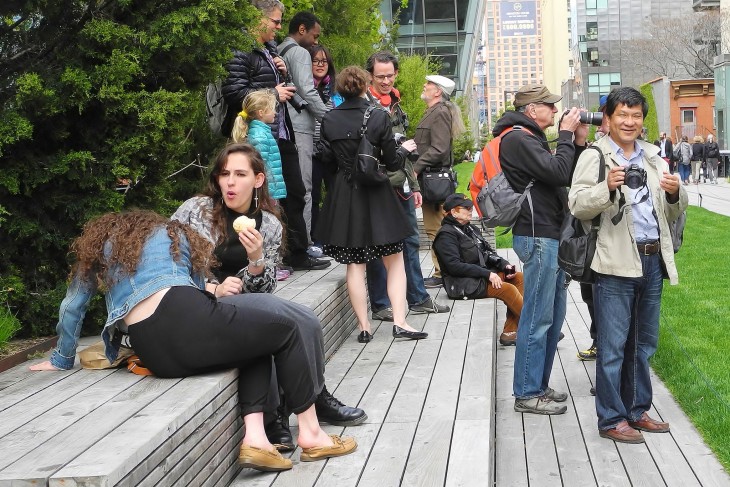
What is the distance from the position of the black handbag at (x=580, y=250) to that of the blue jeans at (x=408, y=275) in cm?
255

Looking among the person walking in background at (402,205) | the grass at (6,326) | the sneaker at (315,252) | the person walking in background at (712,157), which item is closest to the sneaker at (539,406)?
the person walking in background at (402,205)

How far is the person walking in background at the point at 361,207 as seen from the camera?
721cm

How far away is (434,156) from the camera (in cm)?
990

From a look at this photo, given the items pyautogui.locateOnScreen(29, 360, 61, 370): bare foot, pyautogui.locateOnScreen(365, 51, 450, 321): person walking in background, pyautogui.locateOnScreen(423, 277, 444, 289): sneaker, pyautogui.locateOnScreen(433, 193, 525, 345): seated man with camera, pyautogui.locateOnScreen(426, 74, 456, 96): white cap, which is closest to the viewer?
pyautogui.locateOnScreen(29, 360, 61, 370): bare foot

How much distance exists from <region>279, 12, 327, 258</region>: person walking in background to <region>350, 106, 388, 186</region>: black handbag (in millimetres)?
1520

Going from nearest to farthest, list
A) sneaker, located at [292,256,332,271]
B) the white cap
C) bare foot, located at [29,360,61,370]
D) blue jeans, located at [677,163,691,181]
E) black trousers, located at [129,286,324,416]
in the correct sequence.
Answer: black trousers, located at [129,286,324,416], bare foot, located at [29,360,61,370], sneaker, located at [292,256,332,271], the white cap, blue jeans, located at [677,163,691,181]

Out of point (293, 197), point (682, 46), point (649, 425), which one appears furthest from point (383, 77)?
point (682, 46)

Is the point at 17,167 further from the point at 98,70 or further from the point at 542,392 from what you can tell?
the point at 542,392

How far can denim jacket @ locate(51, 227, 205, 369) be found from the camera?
446cm

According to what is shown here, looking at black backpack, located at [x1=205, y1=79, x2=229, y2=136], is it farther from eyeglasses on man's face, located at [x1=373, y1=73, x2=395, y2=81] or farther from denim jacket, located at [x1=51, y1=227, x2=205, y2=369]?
denim jacket, located at [x1=51, y1=227, x2=205, y2=369]

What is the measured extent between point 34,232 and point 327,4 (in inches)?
355

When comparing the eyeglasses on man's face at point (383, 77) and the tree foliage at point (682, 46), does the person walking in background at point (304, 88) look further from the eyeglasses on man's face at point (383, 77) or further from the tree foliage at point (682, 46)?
the tree foliage at point (682, 46)

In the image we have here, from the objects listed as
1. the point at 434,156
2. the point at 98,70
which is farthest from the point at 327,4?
the point at 98,70

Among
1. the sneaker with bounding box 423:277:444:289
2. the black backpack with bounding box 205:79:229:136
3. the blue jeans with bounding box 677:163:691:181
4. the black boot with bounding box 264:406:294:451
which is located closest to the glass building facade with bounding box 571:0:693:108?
the blue jeans with bounding box 677:163:691:181
